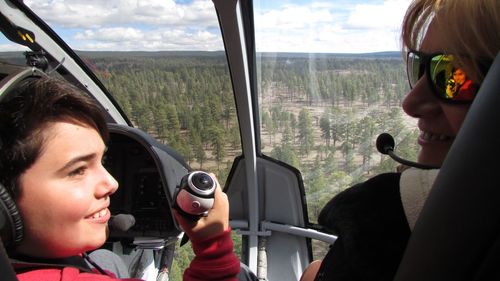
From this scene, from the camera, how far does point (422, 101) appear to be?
722 millimetres

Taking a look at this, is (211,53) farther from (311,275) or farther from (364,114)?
(311,275)

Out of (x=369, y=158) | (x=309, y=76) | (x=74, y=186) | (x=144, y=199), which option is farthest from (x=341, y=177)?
(x=74, y=186)

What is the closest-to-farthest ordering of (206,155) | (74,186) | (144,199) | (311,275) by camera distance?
(74,186) → (311,275) → (144,199) → (206,155)

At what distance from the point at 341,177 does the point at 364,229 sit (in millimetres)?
2558

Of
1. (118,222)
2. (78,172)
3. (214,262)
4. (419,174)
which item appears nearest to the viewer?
(419,174)

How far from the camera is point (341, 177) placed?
10.0ft

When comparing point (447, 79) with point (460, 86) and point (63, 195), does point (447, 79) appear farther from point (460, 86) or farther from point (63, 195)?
point (63, 195)

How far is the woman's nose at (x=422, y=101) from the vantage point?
71 centimetres

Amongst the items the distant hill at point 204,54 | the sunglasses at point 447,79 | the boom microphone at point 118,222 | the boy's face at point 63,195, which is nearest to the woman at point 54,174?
the boy's face at point 63,195

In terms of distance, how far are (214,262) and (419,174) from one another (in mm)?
745

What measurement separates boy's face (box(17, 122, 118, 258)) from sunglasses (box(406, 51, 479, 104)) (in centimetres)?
78

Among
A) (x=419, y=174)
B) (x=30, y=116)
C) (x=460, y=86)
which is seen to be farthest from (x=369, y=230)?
(x=30, y=116)

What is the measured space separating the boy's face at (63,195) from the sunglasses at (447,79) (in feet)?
2.56

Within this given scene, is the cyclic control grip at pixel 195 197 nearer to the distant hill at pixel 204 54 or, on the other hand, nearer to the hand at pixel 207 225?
the hand at pixel 207 225
